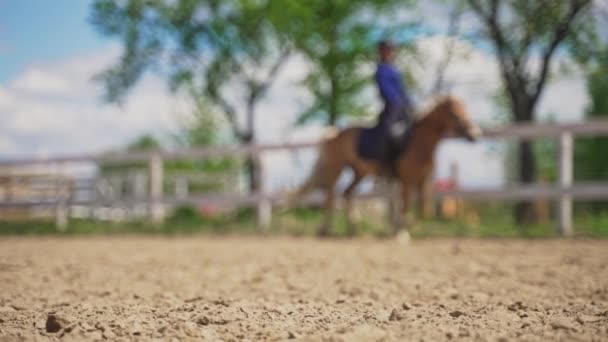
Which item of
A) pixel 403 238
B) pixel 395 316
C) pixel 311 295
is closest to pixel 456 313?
pixel 395 316

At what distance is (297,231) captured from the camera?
890 cm

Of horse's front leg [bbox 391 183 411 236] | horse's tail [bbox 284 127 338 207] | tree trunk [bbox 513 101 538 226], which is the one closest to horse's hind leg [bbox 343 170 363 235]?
horse's tail [bbox 284 127 338 207]

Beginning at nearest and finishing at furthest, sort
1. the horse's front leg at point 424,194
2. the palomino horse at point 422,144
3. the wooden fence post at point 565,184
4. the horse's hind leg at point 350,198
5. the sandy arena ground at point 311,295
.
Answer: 1. the sandy arena ground at point 311,295
2. the palomino horse at point 422,144
3. the horse's front leg at point 424,194
4. the wooden fence post at point 565,184
5. the horse's hind leg at point 350,198

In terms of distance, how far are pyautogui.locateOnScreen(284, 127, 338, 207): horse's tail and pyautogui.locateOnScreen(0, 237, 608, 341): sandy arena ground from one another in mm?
2752

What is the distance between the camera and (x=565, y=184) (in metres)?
7.50

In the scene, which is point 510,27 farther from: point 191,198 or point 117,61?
point 117,61

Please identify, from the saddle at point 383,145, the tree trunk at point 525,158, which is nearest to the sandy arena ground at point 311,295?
the saddle at point 383,145

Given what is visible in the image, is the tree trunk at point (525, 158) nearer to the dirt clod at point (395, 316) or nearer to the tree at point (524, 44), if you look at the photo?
the tree at point (524, 44)

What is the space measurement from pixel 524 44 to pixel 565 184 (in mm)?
3354

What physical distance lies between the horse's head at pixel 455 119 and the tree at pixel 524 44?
305 cm

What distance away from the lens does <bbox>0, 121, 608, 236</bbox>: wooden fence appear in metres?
7.40

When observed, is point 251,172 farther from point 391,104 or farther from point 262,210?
point 391,104


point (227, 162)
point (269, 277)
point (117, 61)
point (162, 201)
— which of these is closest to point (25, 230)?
point (162, 201)

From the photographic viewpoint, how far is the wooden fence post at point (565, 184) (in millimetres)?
7391
